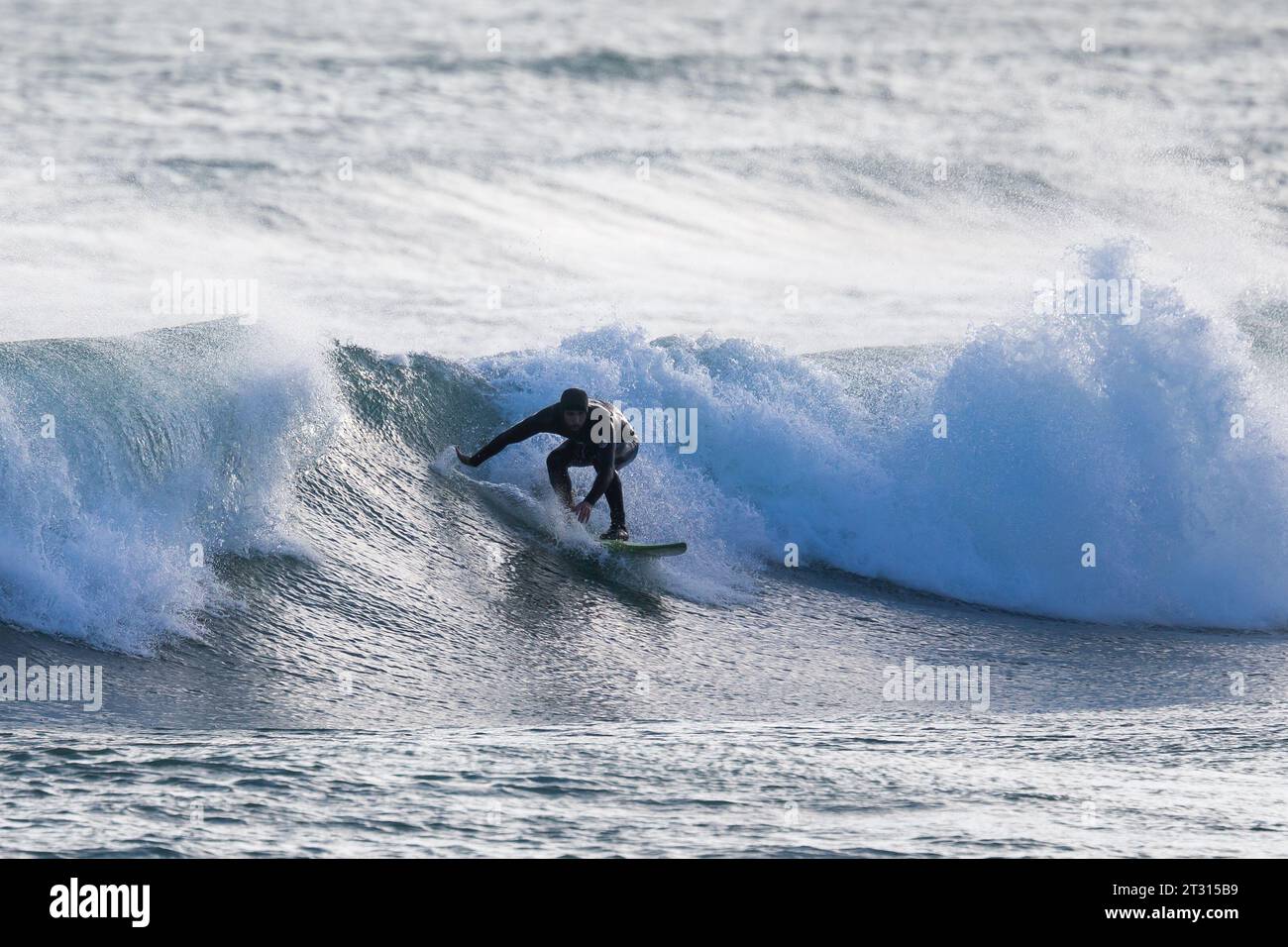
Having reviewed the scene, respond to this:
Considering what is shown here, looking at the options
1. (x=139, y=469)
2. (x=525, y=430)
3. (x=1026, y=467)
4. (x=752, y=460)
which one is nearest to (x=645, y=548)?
(x=525, y=430)

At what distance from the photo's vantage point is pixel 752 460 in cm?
1471

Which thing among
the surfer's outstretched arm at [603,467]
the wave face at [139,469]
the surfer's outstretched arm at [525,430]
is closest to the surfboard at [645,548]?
the surfer's outstretched arm at [603,467]

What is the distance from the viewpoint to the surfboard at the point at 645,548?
1203cm

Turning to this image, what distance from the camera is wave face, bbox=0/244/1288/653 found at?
10.9 m

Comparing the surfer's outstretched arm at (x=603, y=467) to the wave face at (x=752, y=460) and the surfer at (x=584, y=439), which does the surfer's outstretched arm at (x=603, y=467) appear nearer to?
the surfer at (x=584, y=439)

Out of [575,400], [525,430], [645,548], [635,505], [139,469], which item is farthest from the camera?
[635,505]

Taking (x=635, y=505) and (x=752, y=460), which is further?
(x=752, y=460)

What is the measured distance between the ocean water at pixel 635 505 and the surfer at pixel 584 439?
688 millimetres

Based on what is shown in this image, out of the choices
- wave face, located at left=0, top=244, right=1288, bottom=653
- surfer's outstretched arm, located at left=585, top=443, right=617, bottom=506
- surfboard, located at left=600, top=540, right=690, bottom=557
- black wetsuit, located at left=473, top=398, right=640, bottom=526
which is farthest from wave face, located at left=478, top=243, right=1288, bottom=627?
surfer's outstretched arm, located at left=585, top=443, right=617, bottom=506

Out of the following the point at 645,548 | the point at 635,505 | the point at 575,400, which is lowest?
the point at 645,548

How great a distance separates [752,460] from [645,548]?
2771mm

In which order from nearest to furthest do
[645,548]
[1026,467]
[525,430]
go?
[525,430] → [645,548] → [1026,467]

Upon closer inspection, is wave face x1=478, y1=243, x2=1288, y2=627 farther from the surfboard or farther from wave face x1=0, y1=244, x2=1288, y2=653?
the surfboard

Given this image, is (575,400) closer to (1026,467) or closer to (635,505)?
(635,505)
